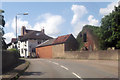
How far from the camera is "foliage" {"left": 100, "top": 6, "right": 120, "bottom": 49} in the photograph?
30.2 meters

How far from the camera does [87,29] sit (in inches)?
1794

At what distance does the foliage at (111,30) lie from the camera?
30156 millimetres

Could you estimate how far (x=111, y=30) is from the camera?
105 ft

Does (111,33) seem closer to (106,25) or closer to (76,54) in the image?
(106,25)

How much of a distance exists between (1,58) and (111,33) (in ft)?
77.4

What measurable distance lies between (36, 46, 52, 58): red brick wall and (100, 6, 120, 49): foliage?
21.6 meters

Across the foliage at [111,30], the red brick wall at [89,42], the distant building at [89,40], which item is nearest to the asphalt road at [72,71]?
the foliage at [111,30]

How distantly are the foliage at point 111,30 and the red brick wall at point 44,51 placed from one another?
70.8 ft

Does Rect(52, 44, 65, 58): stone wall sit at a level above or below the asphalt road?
above

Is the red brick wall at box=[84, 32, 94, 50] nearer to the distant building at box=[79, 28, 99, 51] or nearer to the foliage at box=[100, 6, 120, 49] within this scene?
the distant building at box=[79, 28, 99, 51]

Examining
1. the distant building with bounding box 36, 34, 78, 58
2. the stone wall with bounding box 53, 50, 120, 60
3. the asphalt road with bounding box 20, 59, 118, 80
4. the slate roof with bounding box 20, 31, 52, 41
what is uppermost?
the slate roof with bounding box 20, 31, 52, 41

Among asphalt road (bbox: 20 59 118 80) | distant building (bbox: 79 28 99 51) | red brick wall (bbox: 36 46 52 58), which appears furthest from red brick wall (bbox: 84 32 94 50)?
asphalt road (bbox: 20 59 118 80)

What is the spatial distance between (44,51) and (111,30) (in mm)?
29882

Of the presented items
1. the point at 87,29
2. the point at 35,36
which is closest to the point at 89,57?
the point at 87,29
